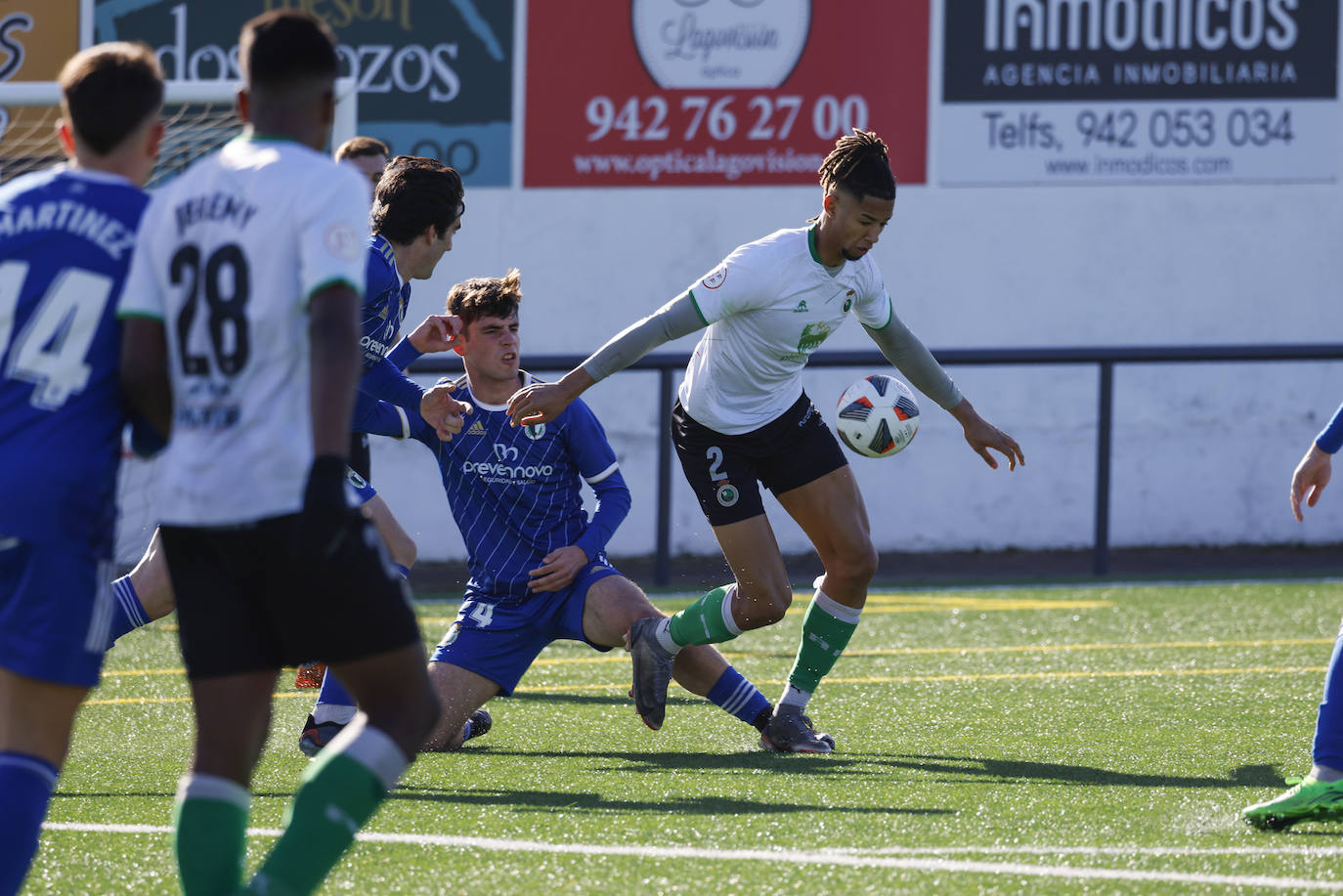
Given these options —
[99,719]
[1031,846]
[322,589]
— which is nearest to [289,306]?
[322,589]

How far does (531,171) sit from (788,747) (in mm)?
5900

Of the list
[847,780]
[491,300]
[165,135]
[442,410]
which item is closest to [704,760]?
[847,780]

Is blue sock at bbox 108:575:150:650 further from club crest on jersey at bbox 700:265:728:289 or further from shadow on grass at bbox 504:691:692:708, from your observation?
club crest on jersey at bbox 700:265:728:289

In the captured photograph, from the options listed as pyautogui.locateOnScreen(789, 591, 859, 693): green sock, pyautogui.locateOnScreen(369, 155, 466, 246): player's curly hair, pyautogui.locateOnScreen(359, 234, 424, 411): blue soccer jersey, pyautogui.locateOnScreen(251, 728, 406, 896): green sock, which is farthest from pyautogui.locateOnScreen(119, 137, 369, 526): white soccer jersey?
pyautogui.locateOnScreen(789, 591, 859, 693): green sock

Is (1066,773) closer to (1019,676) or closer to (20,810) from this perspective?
(1019,676)

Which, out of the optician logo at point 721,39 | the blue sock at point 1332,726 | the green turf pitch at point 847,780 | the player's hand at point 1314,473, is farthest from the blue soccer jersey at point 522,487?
the optician logo at point 721,39

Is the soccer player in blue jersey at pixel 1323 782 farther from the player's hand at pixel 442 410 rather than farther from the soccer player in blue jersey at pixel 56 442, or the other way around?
the soccer player in blue jersey at pixel 56 442

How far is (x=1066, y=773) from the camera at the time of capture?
14.8ft

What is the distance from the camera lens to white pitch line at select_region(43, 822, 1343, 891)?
11.0 ft

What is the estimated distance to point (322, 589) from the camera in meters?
2.58

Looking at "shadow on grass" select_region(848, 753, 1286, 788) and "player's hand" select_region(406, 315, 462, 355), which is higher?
"player's hand" select_region(406, 315, 462, 355)

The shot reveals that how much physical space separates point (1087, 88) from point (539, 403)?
22.2 feet

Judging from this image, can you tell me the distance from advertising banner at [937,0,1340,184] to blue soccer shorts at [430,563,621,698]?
5.94 meters

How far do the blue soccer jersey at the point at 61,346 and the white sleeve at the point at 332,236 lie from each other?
386 millimetres
